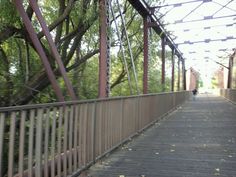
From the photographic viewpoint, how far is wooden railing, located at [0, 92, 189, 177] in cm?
329

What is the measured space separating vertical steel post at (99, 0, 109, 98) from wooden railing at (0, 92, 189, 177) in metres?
0.56

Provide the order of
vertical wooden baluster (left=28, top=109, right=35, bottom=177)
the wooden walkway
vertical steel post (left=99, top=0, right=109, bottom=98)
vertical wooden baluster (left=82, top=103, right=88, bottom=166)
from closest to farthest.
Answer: vertical wooden baluster (left=28, top=109, right=35, bottom=177) → vertical wooden baluster (left=82, top=103, right=88, bottom=166) → the wooden walkway → vertical steel post (left=99, top=0, right=109, bottom=98)

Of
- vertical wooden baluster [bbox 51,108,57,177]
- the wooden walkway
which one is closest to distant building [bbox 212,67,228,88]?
the wooden walkway

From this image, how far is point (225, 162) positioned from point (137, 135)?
3097mm

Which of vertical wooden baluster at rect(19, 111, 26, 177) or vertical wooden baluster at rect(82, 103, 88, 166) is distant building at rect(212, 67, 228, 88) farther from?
vertical wooden baluster at rect(19, 111, 26, 177)

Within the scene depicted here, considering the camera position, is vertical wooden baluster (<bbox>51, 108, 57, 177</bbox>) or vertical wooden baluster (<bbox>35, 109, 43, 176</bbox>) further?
vertical wooden baluster (<bbox>51, 108, 57, 177</bbox>)

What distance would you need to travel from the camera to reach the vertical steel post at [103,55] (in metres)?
7.29

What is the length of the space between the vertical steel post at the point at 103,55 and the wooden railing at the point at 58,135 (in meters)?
0.56

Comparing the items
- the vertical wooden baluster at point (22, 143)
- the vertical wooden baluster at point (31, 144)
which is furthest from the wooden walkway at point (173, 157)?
the vertical wooden baluster at point (22, 143)

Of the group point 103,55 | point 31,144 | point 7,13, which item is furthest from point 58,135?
point 103,55

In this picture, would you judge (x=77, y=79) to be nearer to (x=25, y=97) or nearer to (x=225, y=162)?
(x=25, y=97)

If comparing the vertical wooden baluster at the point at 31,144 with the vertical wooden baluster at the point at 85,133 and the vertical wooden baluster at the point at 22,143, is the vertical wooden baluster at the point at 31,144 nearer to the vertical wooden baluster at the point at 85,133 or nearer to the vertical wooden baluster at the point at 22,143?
the vertical wooden baluster at the point at 22,143

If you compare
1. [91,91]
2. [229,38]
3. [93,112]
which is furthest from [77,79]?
[229,38]

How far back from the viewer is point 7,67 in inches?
317
